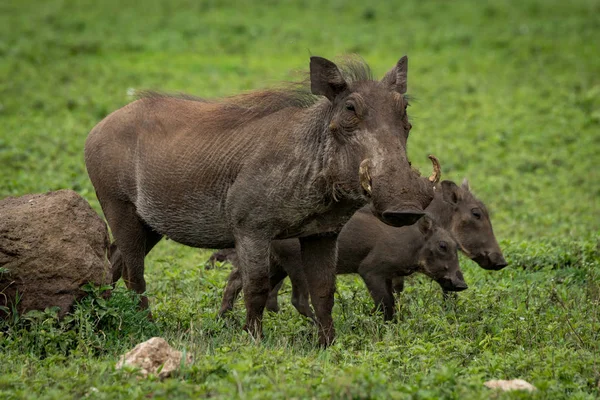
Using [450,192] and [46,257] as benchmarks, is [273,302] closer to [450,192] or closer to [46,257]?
[450,192]

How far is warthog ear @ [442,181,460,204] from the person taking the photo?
31.7 ft

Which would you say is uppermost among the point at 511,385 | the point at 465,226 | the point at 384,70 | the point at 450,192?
the point at 511,385

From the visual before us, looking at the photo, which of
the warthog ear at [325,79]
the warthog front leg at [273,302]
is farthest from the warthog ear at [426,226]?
the warthog ear at [325,79]

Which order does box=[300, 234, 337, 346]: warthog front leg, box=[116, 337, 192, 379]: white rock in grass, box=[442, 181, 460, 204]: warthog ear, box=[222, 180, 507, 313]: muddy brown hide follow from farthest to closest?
box=[442, 181, 460, 204]: warthog ear < box=[222, 180, 507, 313]: muddy brown hide < box=[300, 234, 337, 346]: warthog front leg < box=[116, 337, 192, 379]: white rock in grass

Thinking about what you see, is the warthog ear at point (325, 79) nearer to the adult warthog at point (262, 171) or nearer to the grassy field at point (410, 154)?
the adult warthog at point (262, 171)

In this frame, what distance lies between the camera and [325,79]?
6.72 metres

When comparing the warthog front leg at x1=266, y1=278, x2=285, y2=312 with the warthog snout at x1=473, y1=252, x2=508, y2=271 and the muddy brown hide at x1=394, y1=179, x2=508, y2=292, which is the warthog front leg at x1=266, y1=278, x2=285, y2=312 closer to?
the muddy brown hide at x1=394, y1=179, x2=508, y2=292

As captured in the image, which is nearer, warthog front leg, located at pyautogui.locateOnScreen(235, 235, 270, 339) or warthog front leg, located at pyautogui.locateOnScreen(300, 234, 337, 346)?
warthog front leg, located at pyautogui.locateOnScreen(235, 235, 270, 339)

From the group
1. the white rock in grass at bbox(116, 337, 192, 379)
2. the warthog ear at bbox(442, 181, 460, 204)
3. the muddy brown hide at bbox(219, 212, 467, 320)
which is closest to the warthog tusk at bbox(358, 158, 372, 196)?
the white rock in grass at bbox(116, 337, 192, 379)

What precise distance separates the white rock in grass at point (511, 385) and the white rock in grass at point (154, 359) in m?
1.76

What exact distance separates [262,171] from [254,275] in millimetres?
761

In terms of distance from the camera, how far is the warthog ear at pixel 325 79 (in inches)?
262

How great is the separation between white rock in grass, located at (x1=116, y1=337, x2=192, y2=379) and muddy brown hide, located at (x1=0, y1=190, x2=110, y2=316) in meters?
1.20

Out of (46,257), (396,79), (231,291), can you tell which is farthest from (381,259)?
(46,257)
